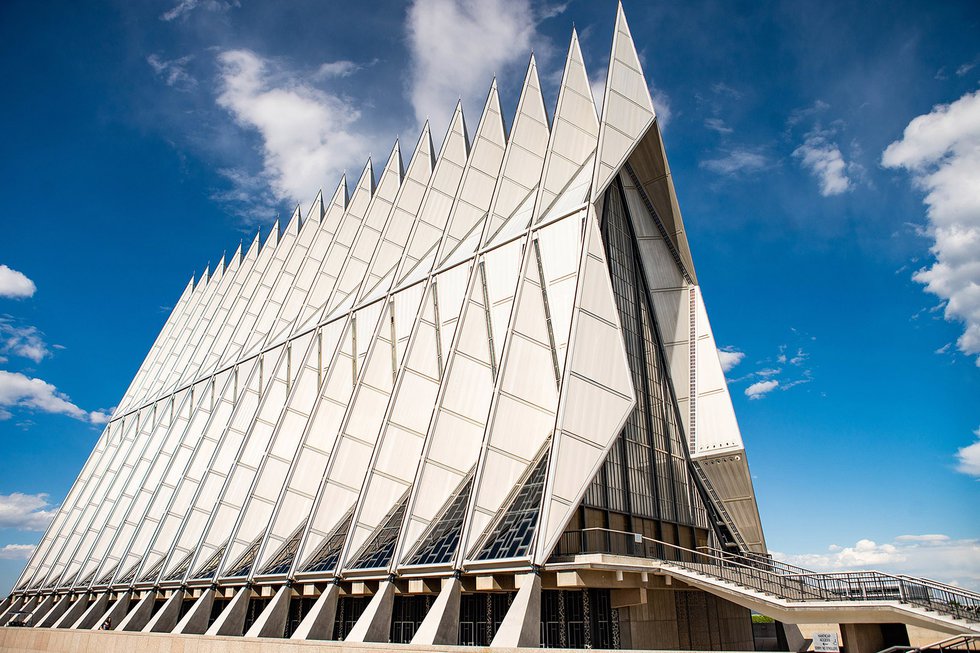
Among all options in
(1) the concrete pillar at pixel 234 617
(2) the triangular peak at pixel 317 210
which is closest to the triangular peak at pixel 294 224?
(2) the triangular peak at pixel 317 210

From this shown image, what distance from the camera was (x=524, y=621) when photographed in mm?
15273

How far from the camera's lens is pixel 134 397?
5847 cm

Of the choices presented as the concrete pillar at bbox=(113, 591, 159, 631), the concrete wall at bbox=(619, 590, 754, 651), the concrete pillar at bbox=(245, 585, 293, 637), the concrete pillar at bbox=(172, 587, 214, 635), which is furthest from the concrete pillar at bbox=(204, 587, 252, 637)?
the concrete wall at bbox=(619, 590, 754, 651)

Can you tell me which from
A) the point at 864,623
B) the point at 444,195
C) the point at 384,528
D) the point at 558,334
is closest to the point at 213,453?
the point at 384,528

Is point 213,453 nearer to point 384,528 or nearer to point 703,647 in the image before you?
point 384,528

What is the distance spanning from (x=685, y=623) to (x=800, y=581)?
5287 millimetres

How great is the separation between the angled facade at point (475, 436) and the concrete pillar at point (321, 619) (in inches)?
3.6

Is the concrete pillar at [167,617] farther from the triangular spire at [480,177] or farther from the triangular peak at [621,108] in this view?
the triangular peak at [621,108]

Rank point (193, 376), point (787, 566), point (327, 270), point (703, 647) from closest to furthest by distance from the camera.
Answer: point (787, 566), point (703, 647), point (327, 270), point (193, 376)

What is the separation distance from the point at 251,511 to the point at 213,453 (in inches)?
292

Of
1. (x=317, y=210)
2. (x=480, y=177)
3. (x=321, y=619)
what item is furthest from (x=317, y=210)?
(x=321, y=619)

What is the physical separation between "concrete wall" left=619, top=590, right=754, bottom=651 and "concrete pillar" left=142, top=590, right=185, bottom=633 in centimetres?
1735

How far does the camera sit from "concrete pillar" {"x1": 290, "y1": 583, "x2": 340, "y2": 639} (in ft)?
62.9

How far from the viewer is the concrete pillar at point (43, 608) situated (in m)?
38.5
